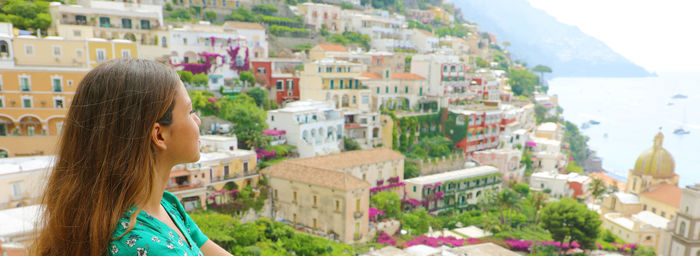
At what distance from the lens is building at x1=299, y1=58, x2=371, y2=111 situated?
117 ft

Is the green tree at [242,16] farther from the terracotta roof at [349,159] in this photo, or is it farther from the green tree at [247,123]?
the terracotta roof at [349,159]

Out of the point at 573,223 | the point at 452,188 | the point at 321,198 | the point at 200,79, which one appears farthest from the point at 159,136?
the point at 452,188

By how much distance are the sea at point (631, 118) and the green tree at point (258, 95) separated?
49161 mm

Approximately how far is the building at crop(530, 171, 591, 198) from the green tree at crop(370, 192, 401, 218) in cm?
1789

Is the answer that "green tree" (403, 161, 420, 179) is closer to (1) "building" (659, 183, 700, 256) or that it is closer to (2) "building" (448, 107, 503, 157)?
(2) "building" (448, 107, 503, 157)

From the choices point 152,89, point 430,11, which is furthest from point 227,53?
point 430,11

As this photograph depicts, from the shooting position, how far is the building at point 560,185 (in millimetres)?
39438

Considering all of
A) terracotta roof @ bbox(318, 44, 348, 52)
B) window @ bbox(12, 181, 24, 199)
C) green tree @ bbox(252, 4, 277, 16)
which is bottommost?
window @ bbox(12, 181, 24, 199)

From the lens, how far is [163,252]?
1.78 metres

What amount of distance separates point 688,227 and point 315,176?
25.6m

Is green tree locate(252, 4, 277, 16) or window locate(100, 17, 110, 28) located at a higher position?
green tree locate(252, 4, 277, 16)

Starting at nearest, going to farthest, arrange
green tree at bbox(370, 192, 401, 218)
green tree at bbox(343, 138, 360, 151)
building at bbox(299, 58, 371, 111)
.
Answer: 1. green tree at bbox(370, 192, 401, 218)
2. green tree at bbox(343, 138, 360, 151)
3. building at bbox(299, 58, 371, 111)

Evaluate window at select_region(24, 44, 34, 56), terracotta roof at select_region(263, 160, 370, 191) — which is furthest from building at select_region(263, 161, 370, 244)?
window at select_region(24, 44, 34, 56)

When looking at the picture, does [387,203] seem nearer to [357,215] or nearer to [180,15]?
[357,215]
